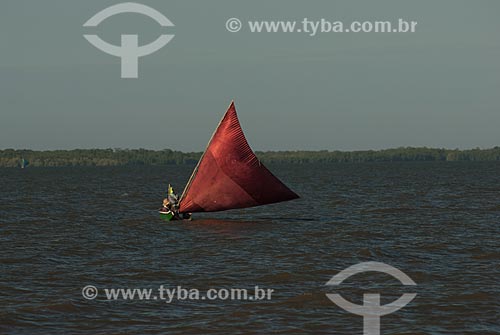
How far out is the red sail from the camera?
1854 inches

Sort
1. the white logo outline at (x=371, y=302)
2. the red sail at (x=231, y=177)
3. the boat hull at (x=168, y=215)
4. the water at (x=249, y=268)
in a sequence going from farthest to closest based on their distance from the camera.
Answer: the boat hull at (x=168, y=215)
the red sail at (x=231, y=177)
the water at (x=249, y=268)
the white logo outline at (x=371, y=302)

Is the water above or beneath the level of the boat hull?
beneath

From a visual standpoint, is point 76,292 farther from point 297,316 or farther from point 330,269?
point 330,269

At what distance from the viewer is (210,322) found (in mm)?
22375

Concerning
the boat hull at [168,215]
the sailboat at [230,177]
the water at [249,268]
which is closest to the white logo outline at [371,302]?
the water at [249,268]

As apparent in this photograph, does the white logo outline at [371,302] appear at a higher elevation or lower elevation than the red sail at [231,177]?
lower

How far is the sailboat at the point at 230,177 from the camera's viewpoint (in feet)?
155

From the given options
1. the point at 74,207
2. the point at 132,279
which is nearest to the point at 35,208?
the point at 74,207

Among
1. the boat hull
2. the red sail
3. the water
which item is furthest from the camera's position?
the boat hull

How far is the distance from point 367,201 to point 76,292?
50121mm

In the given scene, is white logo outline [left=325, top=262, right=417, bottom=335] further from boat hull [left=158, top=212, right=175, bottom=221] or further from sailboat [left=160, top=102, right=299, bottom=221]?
boat hull [left=158, top=212, right=175, bottom=221]

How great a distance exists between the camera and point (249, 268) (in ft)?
102

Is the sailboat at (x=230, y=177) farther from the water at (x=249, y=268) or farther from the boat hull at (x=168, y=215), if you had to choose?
the water at (x=249, y=268)

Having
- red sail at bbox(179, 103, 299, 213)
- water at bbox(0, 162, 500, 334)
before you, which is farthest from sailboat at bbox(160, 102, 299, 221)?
water at bbox(0, 162, 500, 334)
